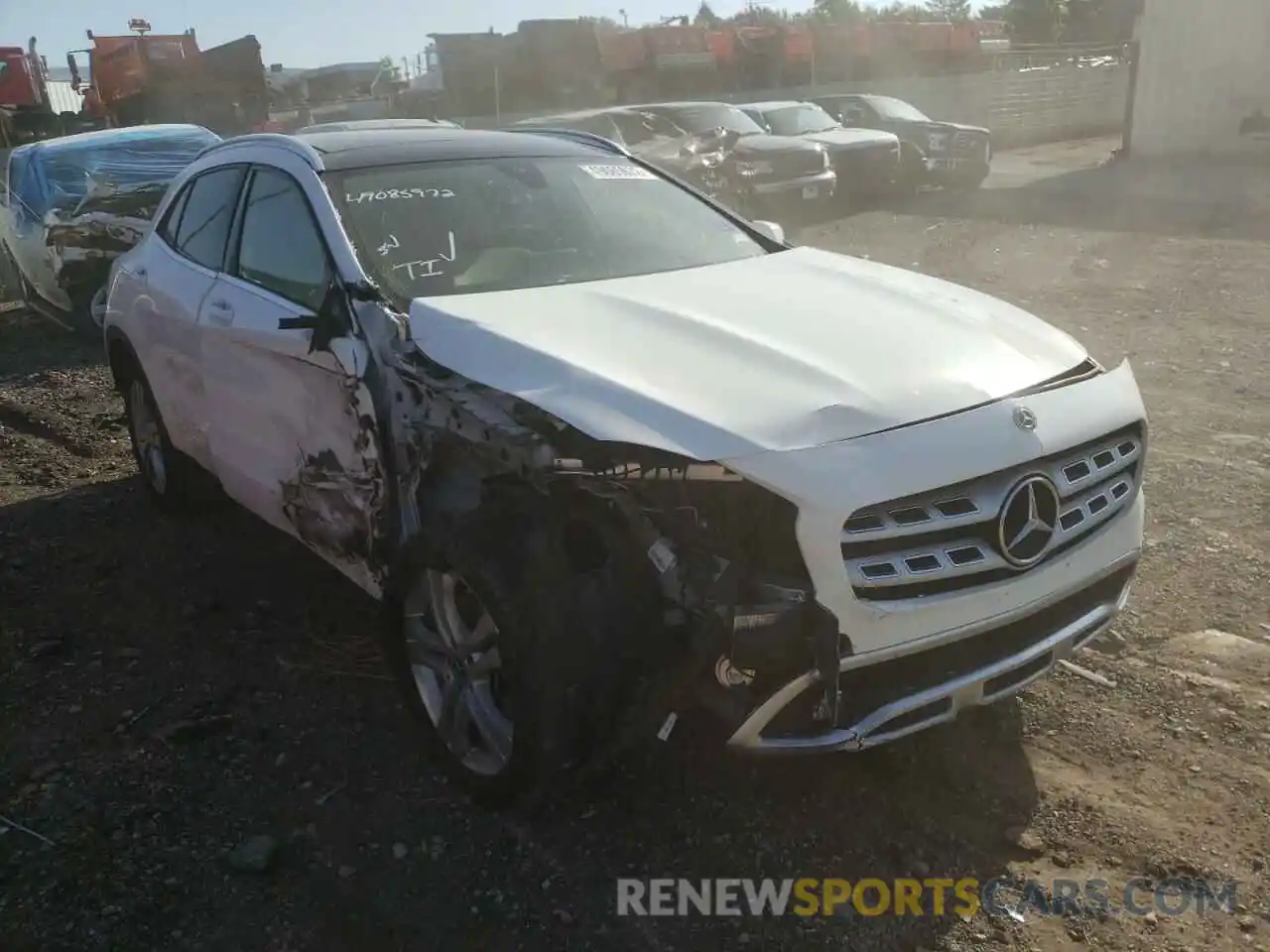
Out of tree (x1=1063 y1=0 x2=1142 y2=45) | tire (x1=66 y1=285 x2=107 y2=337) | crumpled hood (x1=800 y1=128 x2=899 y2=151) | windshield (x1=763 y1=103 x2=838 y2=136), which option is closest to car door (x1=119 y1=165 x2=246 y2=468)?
tire (x1=66 y1=285 x2=107 y2=337)

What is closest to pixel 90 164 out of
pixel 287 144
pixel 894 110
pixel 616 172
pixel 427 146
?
pixel 287 144

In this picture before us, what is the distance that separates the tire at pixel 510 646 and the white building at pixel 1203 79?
21.5 meters

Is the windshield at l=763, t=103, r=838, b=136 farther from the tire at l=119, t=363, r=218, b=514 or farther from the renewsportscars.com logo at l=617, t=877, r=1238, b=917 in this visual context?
the renewsportscars.com logo at l=617, t=877, r=1238, b=917

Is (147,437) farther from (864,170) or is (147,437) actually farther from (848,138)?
(848,138)

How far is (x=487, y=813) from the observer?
3.14m

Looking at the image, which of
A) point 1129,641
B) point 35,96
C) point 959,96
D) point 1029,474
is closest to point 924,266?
point 1129,641

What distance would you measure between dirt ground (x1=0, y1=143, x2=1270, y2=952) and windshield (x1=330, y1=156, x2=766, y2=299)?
143 centimetres

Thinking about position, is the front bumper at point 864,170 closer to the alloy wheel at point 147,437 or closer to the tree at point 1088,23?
the alloy wheel at point 147,437

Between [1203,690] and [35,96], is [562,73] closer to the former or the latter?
[35,96]

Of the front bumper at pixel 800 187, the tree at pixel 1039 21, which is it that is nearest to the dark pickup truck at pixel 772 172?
the front bumper at pixel 800 187

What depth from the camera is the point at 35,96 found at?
25.1 metres

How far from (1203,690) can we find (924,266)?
8.37 metres

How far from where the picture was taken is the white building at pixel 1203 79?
2045cm

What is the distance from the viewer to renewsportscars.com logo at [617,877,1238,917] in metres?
2.74
